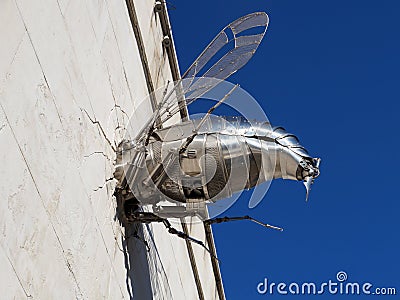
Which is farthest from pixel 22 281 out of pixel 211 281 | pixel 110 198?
pixel 211 281

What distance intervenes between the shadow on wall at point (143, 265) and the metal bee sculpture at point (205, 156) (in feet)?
0.75

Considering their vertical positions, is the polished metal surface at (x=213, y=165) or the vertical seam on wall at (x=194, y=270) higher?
the vertical seam on wall at (x=194, y=270)

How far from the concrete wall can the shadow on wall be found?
0.03 feet

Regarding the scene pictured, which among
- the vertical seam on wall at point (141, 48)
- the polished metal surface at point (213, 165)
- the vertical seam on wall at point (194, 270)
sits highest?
the vertical seam on wall at point (141, 48)

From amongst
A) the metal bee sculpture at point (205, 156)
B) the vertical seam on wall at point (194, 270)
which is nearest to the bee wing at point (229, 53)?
the metal bee sculpture at point (205, 156)

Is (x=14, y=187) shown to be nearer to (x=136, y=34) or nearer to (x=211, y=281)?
(x=136, y=34)

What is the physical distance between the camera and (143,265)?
7227mm

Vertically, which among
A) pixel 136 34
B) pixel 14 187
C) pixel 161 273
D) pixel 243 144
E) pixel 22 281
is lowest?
pixel 22 281

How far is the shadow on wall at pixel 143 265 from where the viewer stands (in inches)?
265

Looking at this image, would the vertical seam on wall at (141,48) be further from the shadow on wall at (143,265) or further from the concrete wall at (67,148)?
the shadow on wall at (143,265)

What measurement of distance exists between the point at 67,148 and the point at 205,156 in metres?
1.52

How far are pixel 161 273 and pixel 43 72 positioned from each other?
130 inches

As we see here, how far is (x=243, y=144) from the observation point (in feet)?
22.0

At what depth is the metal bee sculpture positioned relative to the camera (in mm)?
6652
